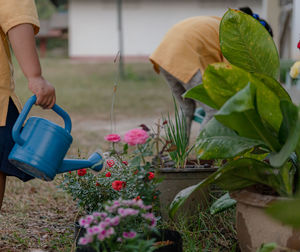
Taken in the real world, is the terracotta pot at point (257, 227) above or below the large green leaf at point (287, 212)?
below

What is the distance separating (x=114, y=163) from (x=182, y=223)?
1.40ft

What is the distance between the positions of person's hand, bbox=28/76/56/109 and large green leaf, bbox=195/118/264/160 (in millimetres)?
657

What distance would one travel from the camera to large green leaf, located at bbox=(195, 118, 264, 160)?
166 centimetres

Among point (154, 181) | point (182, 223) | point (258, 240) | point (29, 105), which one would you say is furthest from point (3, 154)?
point (258, 240)

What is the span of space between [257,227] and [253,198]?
11 cm

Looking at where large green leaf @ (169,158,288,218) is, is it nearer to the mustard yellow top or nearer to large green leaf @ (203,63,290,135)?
large green leaf @ (203,63,290,135)

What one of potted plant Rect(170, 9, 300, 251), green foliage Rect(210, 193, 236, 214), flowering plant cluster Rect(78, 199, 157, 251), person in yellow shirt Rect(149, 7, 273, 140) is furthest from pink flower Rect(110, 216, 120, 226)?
person in yellow shirt Rect(149, 7, 273, 140)

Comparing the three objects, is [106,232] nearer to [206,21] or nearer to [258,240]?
[258,240]

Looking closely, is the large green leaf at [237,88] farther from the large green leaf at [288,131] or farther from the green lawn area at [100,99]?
the green lawn area at [100,99]

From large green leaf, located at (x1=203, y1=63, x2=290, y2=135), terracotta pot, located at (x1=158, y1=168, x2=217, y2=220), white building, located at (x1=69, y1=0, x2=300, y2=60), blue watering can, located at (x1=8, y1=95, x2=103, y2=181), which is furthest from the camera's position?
white building, located at (x1=69, y1=0, x2=300, y2=60)

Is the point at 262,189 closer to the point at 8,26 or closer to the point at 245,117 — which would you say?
the point at 245,117

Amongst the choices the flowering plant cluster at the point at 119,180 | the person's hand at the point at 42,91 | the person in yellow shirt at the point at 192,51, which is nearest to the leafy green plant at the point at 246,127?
the flowering plant cluster at the point at 119,180

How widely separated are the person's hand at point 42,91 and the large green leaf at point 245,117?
731 mm

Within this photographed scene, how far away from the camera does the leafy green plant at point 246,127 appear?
1.58 meters
